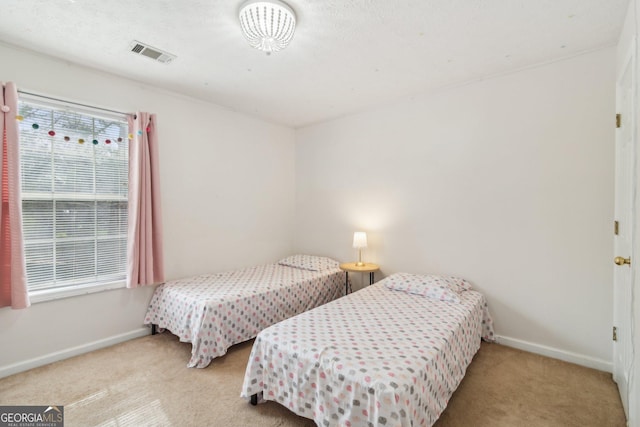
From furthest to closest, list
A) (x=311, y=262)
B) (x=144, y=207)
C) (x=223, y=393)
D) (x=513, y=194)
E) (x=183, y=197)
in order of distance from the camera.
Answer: (x=311, y=262), (x=183, y=197), (x=144, y=207), (x=513, y=194), (x=223, y=393)

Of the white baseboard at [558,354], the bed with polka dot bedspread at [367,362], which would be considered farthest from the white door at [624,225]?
the bed with polka dot bedspread at [367,362]

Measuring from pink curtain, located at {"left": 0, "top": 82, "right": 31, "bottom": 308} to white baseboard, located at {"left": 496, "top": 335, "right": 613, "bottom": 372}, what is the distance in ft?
12.5

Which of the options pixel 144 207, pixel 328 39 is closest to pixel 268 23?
pixel 328 39

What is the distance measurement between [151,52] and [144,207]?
1281mm

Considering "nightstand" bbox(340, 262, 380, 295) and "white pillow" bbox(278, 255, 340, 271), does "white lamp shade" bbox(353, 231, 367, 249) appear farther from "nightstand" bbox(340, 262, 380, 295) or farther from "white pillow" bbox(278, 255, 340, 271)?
"white pillow" bbox(278, 255, 340, 271)

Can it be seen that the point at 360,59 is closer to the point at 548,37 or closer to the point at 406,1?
the point at 406,1

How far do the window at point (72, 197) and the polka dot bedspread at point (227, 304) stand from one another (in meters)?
0.54

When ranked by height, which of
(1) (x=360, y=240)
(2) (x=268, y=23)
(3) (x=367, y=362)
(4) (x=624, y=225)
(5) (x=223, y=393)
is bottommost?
(5) (x=223, y=393)

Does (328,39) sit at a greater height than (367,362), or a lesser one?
greater

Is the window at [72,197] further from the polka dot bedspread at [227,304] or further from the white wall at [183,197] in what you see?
the polka dot bedspread at [227,304]

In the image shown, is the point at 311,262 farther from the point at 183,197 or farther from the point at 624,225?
the point at 624,225

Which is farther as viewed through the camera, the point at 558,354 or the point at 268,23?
the point at 558,354

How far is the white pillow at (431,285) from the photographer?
250 cm

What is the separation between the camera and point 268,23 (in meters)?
1.74
